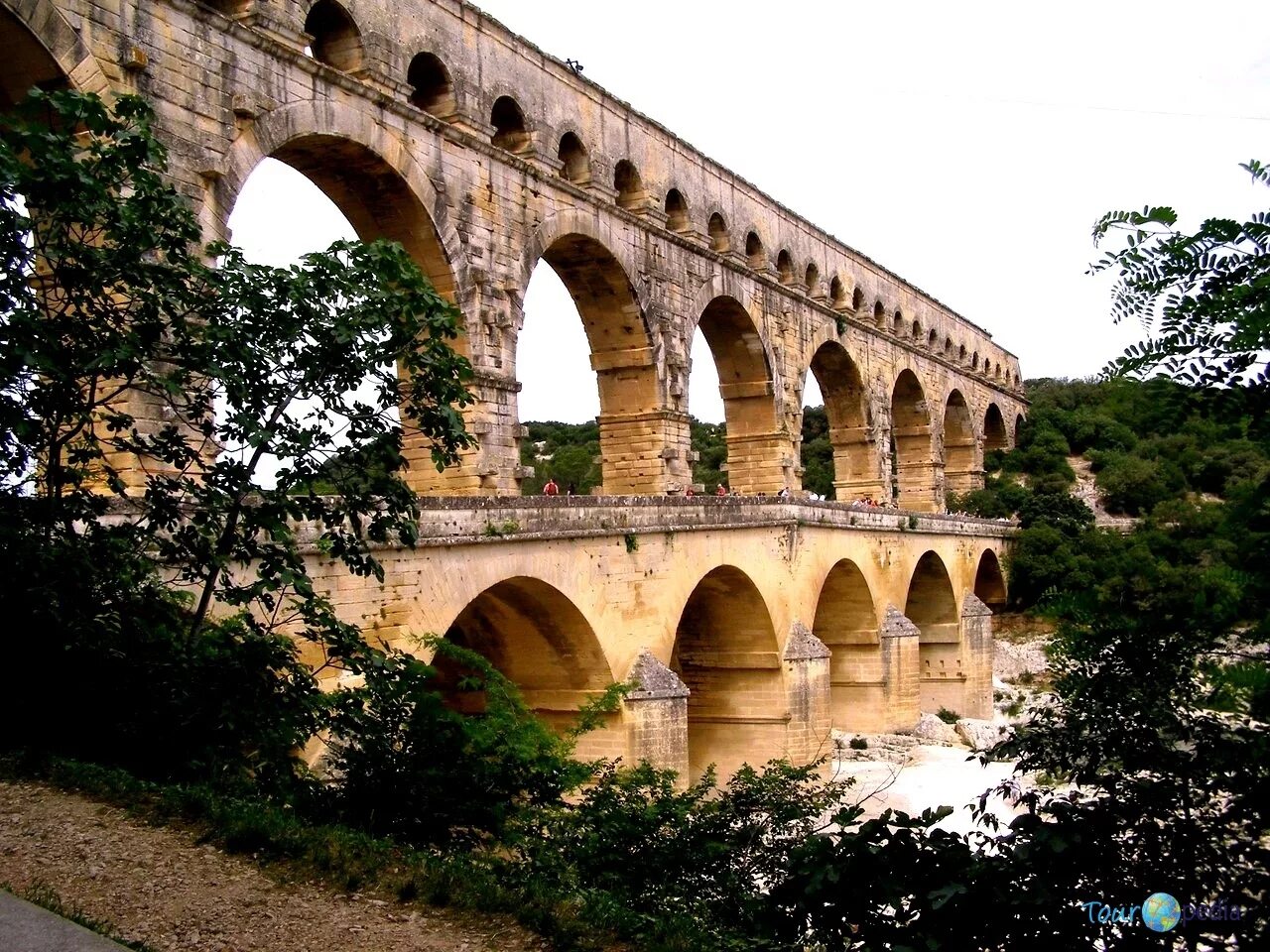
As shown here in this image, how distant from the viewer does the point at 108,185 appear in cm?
651

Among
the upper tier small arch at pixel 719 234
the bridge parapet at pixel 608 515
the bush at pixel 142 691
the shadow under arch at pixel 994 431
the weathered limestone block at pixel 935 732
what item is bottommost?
the weathered limestone block at pixel 935 732

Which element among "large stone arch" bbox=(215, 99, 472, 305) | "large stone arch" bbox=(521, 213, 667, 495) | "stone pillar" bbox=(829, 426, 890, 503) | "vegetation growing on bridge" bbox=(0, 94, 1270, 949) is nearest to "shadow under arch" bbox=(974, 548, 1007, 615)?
"stone pillar" bbox=(829, 426, 890, 503)

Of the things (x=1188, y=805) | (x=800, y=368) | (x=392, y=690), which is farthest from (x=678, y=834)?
(x=800, y=368)

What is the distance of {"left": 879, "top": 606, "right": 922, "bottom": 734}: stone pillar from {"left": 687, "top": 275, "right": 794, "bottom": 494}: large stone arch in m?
3.37

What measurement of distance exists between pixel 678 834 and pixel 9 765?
12.3 feet

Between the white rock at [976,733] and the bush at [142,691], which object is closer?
the bush at [142,691]

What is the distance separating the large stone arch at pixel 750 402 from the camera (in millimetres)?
23562

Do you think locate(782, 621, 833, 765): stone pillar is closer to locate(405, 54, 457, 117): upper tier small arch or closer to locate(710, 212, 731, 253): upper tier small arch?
locate(710, 212, 731, 253): upper tier small arch

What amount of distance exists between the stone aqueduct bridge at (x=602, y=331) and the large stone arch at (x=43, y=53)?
0.8 inches

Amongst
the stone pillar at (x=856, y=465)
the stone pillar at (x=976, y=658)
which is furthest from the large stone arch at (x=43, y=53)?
the stone pillar at (x=976, y=658)

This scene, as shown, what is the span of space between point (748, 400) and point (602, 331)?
5.30 meters

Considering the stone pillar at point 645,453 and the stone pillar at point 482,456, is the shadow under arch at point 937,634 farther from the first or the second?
the stone pillar at point 482,456

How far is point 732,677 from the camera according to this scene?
18828 mm

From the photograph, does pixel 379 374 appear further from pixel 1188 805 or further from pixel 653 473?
pixel 653 473
